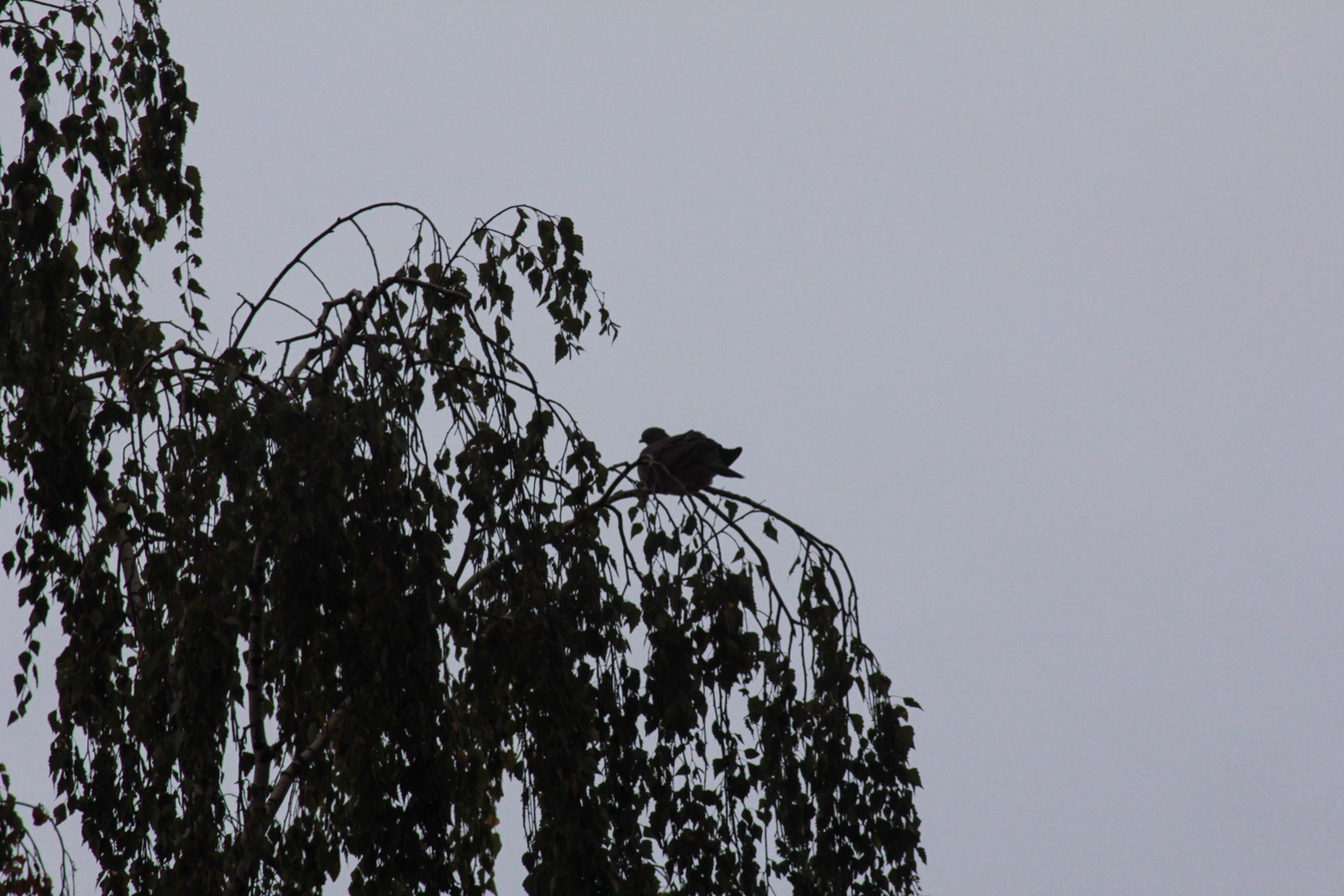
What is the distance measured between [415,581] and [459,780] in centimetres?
Result: 46

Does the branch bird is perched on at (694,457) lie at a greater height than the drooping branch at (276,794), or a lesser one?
greater

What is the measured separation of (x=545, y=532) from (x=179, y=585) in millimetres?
815

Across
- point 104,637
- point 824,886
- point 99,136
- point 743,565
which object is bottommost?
point 824,886

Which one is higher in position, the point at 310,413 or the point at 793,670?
the point at 310,413

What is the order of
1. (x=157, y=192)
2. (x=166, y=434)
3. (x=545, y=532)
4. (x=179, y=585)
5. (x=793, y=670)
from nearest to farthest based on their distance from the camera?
(x=179, y=585), (x=166, y=434), (x=545, y=532), (x=157, y=192), (x=793, y=670)

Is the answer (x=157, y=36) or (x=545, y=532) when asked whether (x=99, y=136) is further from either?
(x=545, y=532)

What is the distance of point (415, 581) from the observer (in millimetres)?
3000

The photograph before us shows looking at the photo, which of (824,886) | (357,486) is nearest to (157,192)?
(357,486)

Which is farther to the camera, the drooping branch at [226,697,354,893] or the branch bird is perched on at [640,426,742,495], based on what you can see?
the branch bird is perched on at [640,426,742,495]

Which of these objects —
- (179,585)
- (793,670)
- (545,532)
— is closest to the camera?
(179,585)

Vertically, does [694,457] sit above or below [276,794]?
above

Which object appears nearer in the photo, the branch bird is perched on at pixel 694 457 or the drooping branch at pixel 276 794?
the drooping branch at pixel 276 794

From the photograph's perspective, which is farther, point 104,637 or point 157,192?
point 157,192

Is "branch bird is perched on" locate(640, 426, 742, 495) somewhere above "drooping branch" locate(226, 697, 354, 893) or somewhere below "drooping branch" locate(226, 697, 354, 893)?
above
